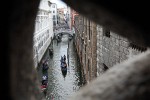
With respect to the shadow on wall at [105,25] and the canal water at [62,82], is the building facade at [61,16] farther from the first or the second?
the shadow on wall at [105,25]

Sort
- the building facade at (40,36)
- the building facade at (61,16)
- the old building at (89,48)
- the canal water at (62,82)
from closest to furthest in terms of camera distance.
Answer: the old building at (89,48) → the canal water at (62,82) → the building facade at (40,36) → the building facade at (61,16)

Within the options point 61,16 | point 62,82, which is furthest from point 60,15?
point 62,82

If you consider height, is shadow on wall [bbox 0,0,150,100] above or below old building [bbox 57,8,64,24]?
above

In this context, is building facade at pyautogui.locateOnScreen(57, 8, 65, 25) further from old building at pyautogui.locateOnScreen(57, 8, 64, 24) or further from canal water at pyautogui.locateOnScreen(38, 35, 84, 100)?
canal water at pyautogui.locateOnScreen(38, 35, 84, 100)

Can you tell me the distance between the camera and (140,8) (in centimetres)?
109

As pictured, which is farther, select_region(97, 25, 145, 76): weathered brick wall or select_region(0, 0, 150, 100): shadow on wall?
select_region(97, 25, 145, 76): weathered brick wall

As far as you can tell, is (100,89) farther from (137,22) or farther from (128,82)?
(137,22)

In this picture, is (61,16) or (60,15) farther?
(61,16)

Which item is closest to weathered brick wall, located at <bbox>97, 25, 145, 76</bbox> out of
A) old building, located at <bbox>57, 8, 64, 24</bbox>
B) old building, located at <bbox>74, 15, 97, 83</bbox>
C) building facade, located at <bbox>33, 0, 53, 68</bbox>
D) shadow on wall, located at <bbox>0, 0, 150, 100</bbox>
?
old building, located at <bbox>74, 15, 97, 83</bbox>

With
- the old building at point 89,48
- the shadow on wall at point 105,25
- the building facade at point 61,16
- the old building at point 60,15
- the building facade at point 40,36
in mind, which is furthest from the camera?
the building facade at point 61,16

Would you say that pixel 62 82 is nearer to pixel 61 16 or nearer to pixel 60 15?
pixel 60 15

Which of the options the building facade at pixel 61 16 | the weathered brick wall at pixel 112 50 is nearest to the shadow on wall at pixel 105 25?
the weathered brick wall at pixel 112 50

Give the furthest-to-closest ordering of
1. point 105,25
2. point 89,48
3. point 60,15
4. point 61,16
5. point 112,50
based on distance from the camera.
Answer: point 61,16, point 60,15, point 89,48, point 112,50, point 105,25

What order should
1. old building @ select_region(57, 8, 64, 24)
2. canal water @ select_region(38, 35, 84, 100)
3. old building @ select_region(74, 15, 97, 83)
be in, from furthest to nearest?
1. old building @ select_region(57, 8, 64, 24)
2. canal water @ select_region(38, 35, 84, 100)
3. old building @ select_region(74, 15, 97, 83)
